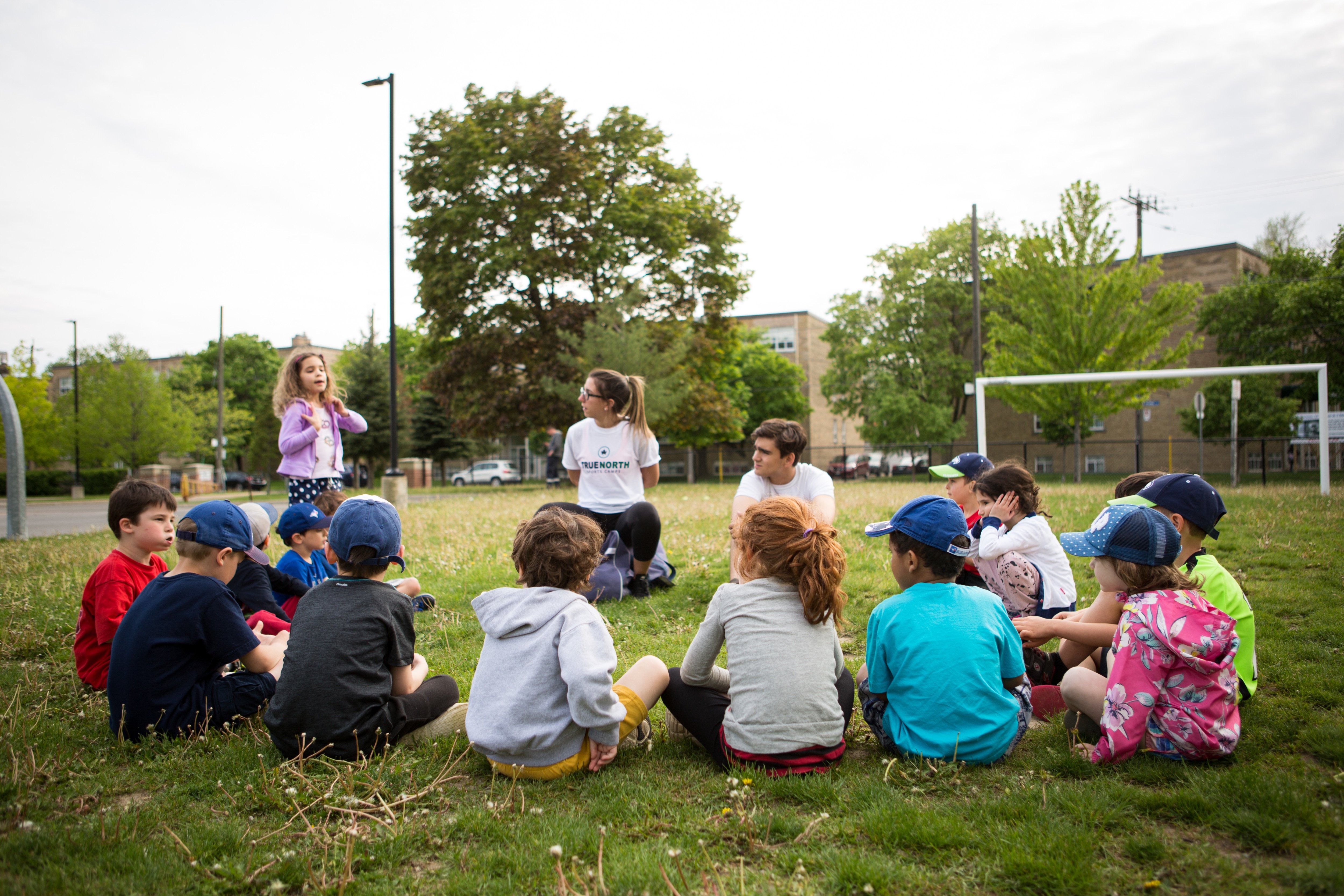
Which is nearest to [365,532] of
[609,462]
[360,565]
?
[360,565]

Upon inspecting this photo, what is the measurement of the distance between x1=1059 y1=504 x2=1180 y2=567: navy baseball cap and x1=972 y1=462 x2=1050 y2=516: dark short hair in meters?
1.30

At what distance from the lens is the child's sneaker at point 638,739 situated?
3.54 m

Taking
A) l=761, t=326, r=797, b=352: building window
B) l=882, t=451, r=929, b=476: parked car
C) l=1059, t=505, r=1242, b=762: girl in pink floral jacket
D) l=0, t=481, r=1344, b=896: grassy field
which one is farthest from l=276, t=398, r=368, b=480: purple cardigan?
l=761, t=326, r=797, b=352: building window

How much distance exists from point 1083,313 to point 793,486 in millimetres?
22545

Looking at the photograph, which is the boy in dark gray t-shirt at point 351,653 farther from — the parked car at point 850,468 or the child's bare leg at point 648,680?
the parked car at point 850,468

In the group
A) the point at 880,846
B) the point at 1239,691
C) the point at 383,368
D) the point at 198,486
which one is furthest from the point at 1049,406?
the point at 198,486

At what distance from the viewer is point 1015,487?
15.1 feet

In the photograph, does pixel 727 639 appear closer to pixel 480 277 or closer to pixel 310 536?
pixel 310 536

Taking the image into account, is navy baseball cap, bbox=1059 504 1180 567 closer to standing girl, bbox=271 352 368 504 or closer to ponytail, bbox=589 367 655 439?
ponytail, bbox=589 367 655 439

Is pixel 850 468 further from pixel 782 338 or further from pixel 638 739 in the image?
pixel 638 739

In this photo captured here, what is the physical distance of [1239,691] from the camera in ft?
11.7

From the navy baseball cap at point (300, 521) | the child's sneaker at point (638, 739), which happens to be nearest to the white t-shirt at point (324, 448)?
the navy baseball cap at point (300, 521)

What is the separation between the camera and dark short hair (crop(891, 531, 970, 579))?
3223mm

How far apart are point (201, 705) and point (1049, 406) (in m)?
27.9
